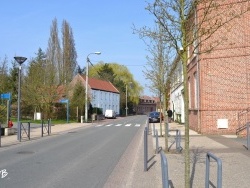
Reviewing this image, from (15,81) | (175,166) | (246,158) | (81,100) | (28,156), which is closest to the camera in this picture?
(175,166)

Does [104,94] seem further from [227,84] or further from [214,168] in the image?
[214,168]

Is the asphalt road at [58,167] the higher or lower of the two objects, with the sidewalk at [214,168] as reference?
lower

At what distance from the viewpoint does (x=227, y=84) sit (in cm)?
2152

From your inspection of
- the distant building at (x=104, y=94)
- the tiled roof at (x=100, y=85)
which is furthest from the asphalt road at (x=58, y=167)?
the tiled roof at (x=100, y=85)

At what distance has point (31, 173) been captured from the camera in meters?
9.23

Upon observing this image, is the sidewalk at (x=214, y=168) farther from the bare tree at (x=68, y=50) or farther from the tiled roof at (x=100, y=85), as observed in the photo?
the tiled roof at (x=100, y=85)

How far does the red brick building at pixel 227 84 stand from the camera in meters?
21.1

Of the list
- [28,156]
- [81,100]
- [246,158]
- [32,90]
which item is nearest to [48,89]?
[32,90]

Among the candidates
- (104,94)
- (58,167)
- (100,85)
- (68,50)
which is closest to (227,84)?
(58,167)

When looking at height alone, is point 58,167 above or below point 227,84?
below

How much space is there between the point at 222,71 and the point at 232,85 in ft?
3.27

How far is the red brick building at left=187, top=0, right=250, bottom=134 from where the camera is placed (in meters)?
21.1

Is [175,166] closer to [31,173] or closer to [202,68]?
[31,173]

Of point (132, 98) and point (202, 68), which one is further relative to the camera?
point (132, 98)
